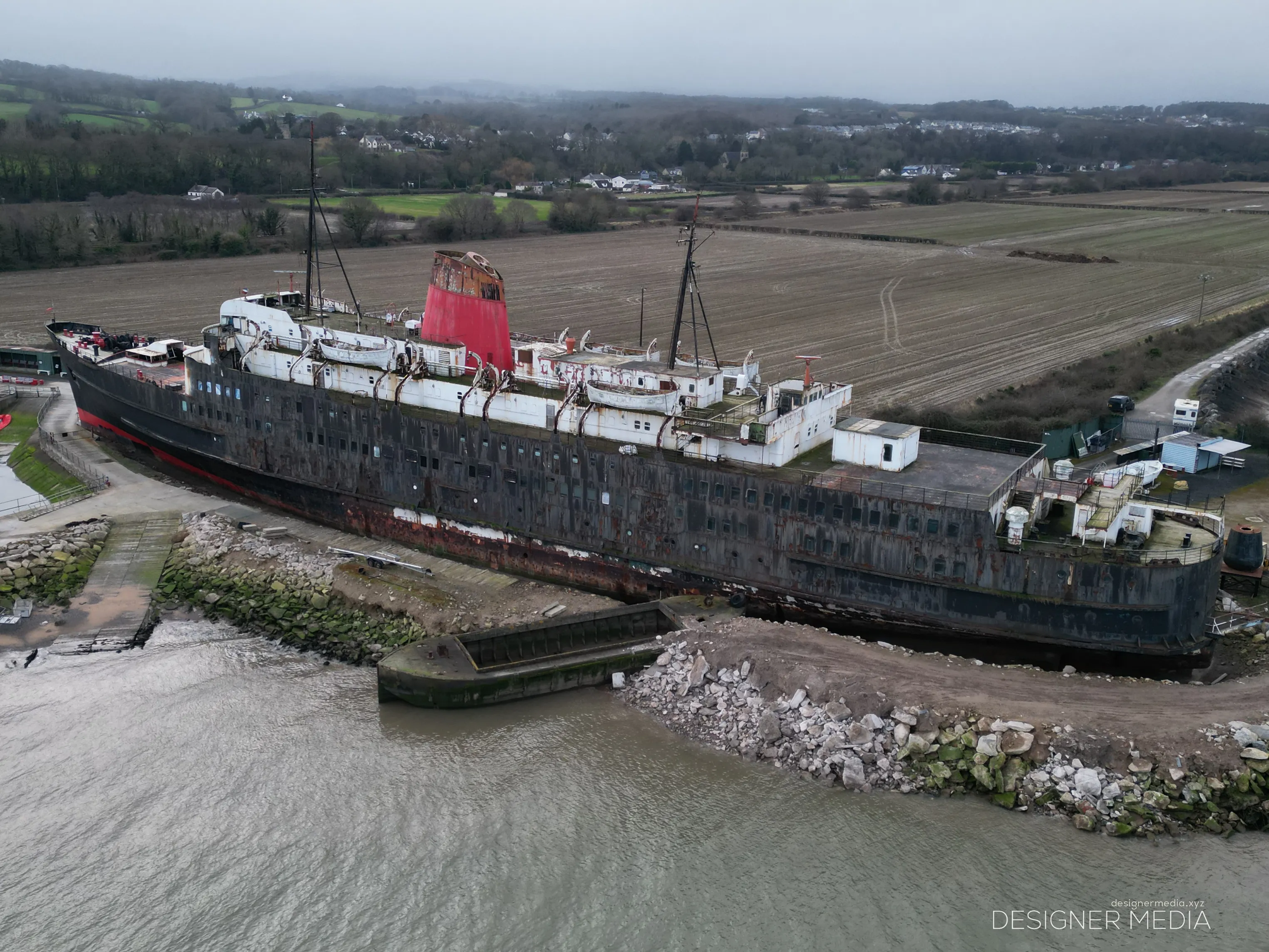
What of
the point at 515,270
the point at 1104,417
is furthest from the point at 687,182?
the point at 1104,417

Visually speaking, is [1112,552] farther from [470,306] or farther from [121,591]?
[121,591]

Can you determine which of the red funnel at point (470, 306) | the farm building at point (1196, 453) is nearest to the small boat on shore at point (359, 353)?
the red funnel at point (470, 306)

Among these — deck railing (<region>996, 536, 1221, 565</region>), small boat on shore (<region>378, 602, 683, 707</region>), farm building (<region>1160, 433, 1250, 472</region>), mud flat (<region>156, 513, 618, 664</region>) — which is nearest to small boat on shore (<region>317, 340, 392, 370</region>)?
mud flat (<region>156, 513, 618, 664</region>)

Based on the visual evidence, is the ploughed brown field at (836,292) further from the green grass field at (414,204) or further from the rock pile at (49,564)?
the rock pile at (49,564)

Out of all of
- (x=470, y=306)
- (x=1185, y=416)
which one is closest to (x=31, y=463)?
(x=470, y=306)

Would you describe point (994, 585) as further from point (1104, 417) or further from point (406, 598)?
point (1104, 417)
